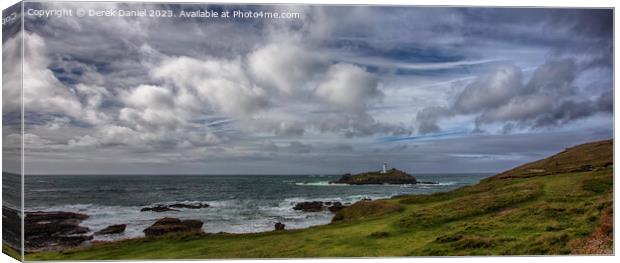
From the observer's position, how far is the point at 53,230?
20.6 m

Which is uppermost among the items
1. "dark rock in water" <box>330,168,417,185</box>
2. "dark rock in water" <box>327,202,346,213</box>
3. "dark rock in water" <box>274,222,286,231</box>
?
"dark rock in water" <box>330,168,417,185</box>

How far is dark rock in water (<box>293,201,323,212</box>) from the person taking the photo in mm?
21922

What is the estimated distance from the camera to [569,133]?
888 inches

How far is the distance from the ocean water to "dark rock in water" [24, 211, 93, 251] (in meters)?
0.20

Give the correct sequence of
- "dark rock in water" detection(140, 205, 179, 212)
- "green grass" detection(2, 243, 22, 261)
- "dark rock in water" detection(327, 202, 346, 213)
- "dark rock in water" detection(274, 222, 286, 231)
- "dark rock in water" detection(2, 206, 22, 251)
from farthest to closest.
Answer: "dark rock in water" detection(327, 202, 346, 213), "dark rock in water" detection(274, 222, 286, 231), "dark rock in water" detection(140, 205, 179, 212), "green grass" detection(2, 243, 22, 261), "dark rock in water" detection(2, 206, 22, 251)

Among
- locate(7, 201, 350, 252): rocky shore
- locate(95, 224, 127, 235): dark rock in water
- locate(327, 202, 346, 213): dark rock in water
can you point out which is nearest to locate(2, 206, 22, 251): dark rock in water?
locate(7, 201, 350, 252): rocky shore

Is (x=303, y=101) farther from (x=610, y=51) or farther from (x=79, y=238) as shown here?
(x=610, y=51)

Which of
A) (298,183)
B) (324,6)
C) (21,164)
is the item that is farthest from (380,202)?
(21,164)

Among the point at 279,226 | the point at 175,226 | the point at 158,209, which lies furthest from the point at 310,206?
the point at 158,209

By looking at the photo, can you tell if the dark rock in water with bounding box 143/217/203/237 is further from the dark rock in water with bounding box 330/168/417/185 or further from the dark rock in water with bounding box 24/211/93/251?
the dark rock in water with bounding box 330/168/417/185

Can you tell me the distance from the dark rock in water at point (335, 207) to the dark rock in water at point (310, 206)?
0.30 metres

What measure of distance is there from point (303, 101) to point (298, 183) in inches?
95.5

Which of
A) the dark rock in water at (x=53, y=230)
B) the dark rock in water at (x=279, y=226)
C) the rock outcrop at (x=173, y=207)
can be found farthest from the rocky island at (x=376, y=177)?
the dark rock in water at (x=53, y=230)

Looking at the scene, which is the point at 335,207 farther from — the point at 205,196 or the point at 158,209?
the point at 158,209
